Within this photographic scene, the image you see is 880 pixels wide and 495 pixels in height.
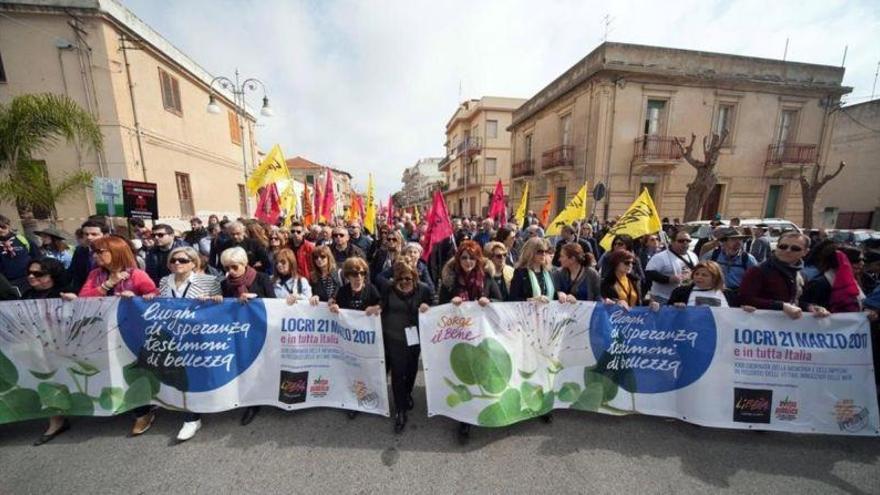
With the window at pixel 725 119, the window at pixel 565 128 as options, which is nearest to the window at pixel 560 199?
the window at pixel 565 128

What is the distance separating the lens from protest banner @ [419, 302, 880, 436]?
2775 millimetres

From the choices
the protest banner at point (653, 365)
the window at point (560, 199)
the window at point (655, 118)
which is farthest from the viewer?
the window at point (560, 199)

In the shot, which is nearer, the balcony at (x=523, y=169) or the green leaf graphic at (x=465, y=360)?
the green leaf graphic at (x=465, y=360)

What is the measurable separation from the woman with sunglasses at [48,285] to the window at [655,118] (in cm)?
2032

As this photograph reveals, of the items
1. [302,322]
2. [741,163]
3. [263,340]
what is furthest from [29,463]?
[741,163]

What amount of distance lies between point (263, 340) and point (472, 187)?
33.5 meters

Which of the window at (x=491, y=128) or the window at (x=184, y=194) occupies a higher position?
the window at (x=491, y=128)

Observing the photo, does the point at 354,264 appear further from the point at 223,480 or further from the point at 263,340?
the point at 223,480

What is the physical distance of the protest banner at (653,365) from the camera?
278cm

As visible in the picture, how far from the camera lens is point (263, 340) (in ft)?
10.1

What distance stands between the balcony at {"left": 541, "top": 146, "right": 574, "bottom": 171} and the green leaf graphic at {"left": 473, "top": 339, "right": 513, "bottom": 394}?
1691 centimetres

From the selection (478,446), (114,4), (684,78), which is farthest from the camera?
(684,78)

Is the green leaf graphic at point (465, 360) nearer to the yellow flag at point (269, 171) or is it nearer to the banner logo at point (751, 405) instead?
the banner logo at point (751, 405)

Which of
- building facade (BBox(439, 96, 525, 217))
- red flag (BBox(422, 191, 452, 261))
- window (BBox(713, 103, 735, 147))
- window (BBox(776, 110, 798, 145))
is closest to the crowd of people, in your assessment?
red flag (BBox(422, 191, 452, 261))
